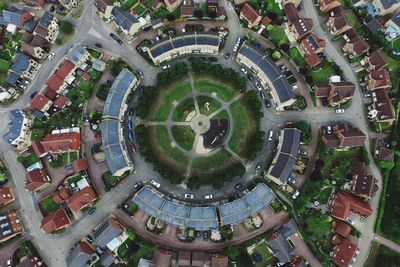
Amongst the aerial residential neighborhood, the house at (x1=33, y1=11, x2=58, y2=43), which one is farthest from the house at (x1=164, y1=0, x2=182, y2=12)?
the house at (x1=33, y1=11, x2=58, y2=43)

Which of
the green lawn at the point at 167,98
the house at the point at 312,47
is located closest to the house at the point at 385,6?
the house at the point at 312,47

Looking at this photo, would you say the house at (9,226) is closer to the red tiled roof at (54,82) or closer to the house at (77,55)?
the red tiled roof at (54,82)

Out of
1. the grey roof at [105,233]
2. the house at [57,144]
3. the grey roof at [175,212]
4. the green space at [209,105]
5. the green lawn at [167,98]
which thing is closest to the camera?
the grey roof at [175,212]

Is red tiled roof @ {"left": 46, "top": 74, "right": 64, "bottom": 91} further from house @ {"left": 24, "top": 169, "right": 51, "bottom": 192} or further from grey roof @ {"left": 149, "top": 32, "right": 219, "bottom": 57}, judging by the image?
grey roof @ {"left": 149, "top": 32, "right": 219, "bottom": 57}

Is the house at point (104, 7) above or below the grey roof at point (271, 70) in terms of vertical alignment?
above

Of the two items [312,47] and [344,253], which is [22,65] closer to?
[312,47]

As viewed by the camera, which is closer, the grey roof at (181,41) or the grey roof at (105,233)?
the grey roof at (105,233)

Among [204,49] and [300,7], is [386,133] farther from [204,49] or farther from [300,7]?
[204,49]

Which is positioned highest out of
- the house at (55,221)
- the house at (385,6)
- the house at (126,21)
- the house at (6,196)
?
the house at (126,21)
